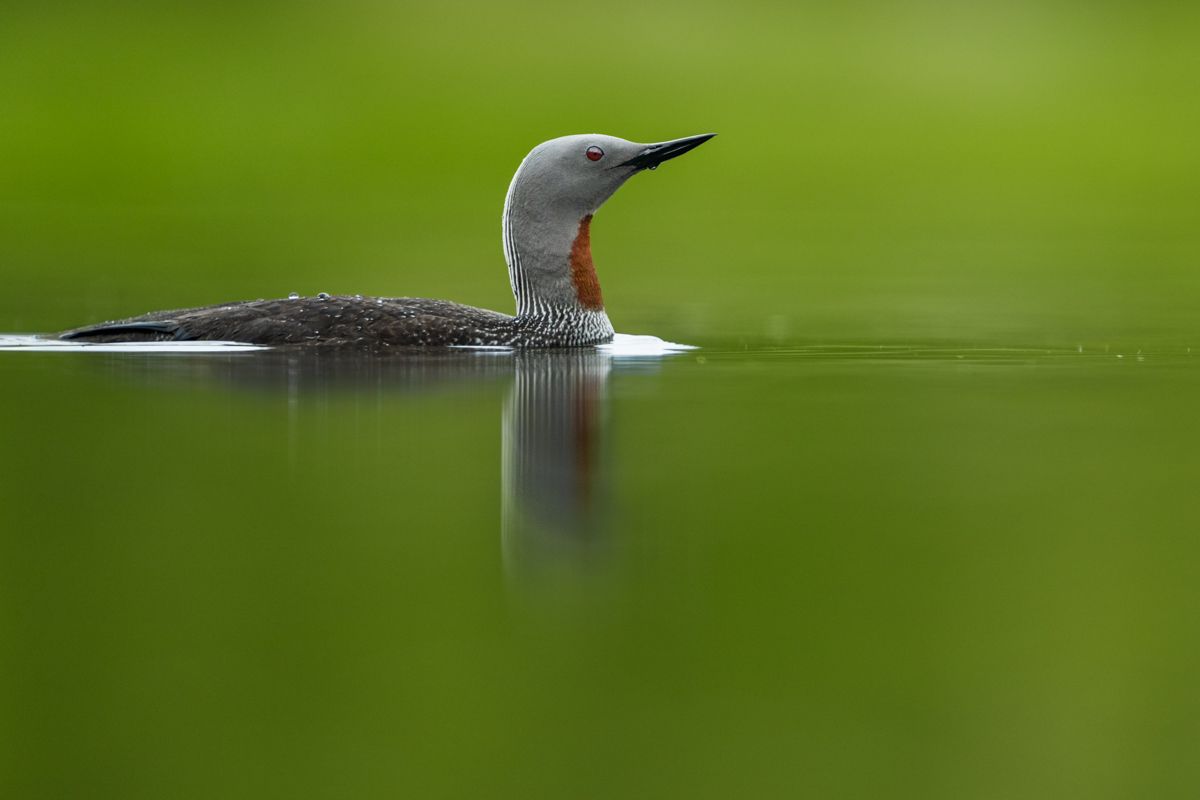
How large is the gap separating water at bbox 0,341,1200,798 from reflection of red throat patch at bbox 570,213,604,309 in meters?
1.83

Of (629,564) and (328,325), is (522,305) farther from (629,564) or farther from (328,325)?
(629,564)

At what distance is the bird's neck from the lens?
31.7 ft

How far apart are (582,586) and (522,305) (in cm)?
514

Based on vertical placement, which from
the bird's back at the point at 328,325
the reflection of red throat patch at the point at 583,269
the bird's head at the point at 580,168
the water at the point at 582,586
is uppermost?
the bird's head at the point at 580,168

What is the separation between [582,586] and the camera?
4.70 m

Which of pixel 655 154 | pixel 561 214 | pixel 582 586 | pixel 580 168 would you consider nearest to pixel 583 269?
pixel 561 214

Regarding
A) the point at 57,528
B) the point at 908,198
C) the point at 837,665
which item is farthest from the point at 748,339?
the point at 908,198

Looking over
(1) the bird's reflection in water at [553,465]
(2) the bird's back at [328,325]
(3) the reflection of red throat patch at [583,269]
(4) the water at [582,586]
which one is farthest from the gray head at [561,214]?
(4) the water at [582,586]

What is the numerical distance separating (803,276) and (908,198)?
14491 millimetres

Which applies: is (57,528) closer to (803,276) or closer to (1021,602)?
(1021,602)

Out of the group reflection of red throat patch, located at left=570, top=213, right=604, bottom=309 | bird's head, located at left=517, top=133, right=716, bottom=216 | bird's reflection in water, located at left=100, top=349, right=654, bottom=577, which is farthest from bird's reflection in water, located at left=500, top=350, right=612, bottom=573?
bird's head, located at left=517, top=133, right=716, bottom=216

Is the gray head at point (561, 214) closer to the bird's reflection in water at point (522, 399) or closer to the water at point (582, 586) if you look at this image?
the bird's reflection in water at point (522, 399)

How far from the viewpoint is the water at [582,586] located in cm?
362

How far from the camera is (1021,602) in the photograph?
183 inches
